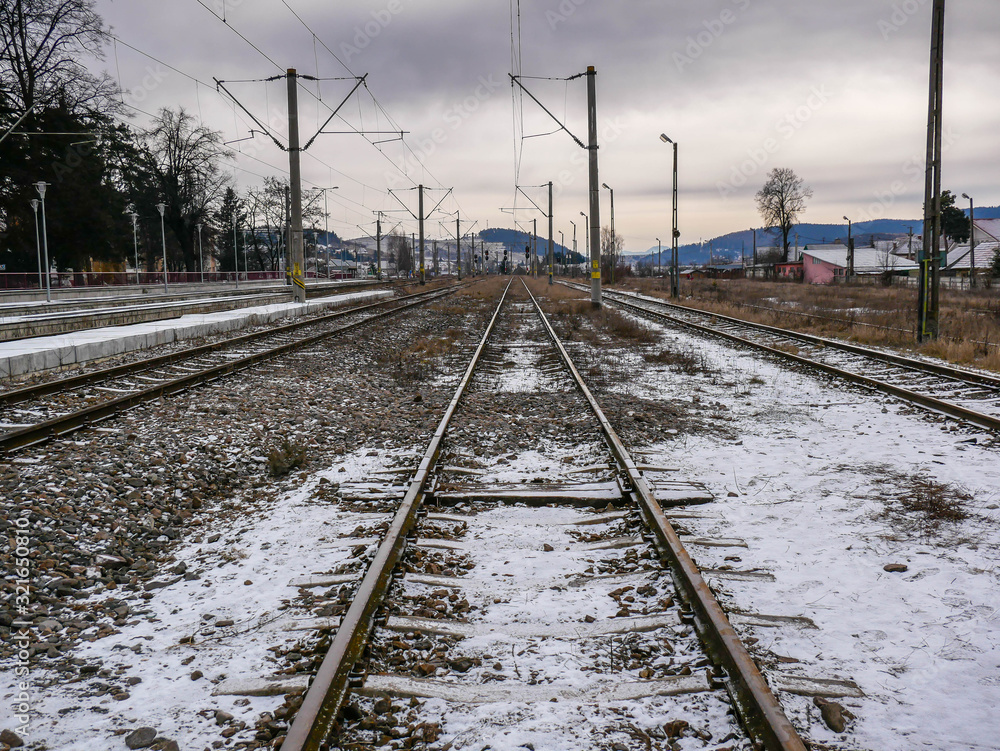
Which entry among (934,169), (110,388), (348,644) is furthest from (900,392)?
(110,388)

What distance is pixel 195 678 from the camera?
3.34m

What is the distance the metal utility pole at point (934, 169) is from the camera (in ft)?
50.4

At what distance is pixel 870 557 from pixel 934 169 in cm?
1409

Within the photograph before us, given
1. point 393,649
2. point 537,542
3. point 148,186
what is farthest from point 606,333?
point 148,186

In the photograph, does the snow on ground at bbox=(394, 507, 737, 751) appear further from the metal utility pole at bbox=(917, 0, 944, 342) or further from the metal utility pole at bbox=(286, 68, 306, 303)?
the metal utility pole at bbox=(286, 68, 306, 303)

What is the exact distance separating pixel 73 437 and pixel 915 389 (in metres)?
11.0

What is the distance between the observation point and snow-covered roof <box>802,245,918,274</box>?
3754 inches

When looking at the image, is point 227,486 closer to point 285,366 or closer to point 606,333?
point 285,366

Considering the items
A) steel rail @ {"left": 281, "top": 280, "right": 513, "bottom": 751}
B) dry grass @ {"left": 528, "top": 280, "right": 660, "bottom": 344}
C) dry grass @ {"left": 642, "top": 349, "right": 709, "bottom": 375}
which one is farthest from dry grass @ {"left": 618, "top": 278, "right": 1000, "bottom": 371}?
steel rail @ {"left": 281, "top": 280, "right": 513, "bottom": 751}

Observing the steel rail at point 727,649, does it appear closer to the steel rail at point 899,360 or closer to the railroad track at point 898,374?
the railroad track at point 898,374

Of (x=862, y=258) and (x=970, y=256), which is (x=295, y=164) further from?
(x=862, y=258)

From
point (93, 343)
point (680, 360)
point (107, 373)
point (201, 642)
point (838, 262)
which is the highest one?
point (838, 262)

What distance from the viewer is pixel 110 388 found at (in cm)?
1060

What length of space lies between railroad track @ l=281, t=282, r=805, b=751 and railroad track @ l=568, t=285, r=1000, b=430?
16.8ft
